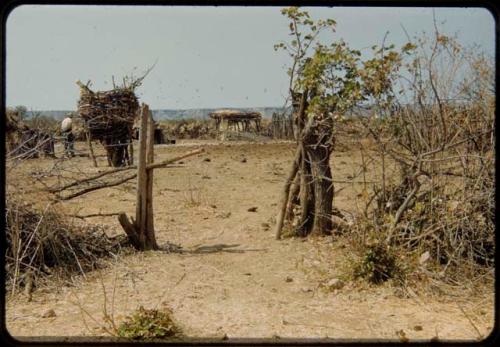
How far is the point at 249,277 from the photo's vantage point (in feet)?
19.9

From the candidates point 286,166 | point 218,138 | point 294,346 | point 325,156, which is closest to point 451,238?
point 325,156

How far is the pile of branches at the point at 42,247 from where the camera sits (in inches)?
218

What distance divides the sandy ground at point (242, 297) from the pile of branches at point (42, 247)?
220 millimetres

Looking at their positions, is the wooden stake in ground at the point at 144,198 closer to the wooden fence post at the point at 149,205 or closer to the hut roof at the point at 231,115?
the wooden fence post at the point at 149,205

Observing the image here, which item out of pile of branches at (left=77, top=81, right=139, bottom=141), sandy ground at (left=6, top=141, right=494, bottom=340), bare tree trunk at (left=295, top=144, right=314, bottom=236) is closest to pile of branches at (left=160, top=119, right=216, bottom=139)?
pile of branches at (left=77, top=81, right=139, bottom=141)

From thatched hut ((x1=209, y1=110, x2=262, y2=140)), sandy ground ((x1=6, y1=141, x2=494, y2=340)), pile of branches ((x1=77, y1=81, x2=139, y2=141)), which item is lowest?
sandy ground ((x1=6, y1=141, x2=494, y2=340))

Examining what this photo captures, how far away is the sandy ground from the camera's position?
14.8ft

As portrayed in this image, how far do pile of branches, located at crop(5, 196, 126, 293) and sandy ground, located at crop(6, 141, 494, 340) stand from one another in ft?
0.72

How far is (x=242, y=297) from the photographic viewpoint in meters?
5.39

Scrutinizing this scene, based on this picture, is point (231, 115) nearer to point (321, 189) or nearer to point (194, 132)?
point (194, 132)

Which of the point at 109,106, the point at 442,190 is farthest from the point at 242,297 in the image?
the point at 109,106

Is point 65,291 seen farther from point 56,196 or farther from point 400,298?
point 400,298

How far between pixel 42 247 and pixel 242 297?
214 cm

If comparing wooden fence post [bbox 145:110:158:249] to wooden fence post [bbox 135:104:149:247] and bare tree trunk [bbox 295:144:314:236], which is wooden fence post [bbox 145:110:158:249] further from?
bare tree trunk [bbox 295:144:314:236]
